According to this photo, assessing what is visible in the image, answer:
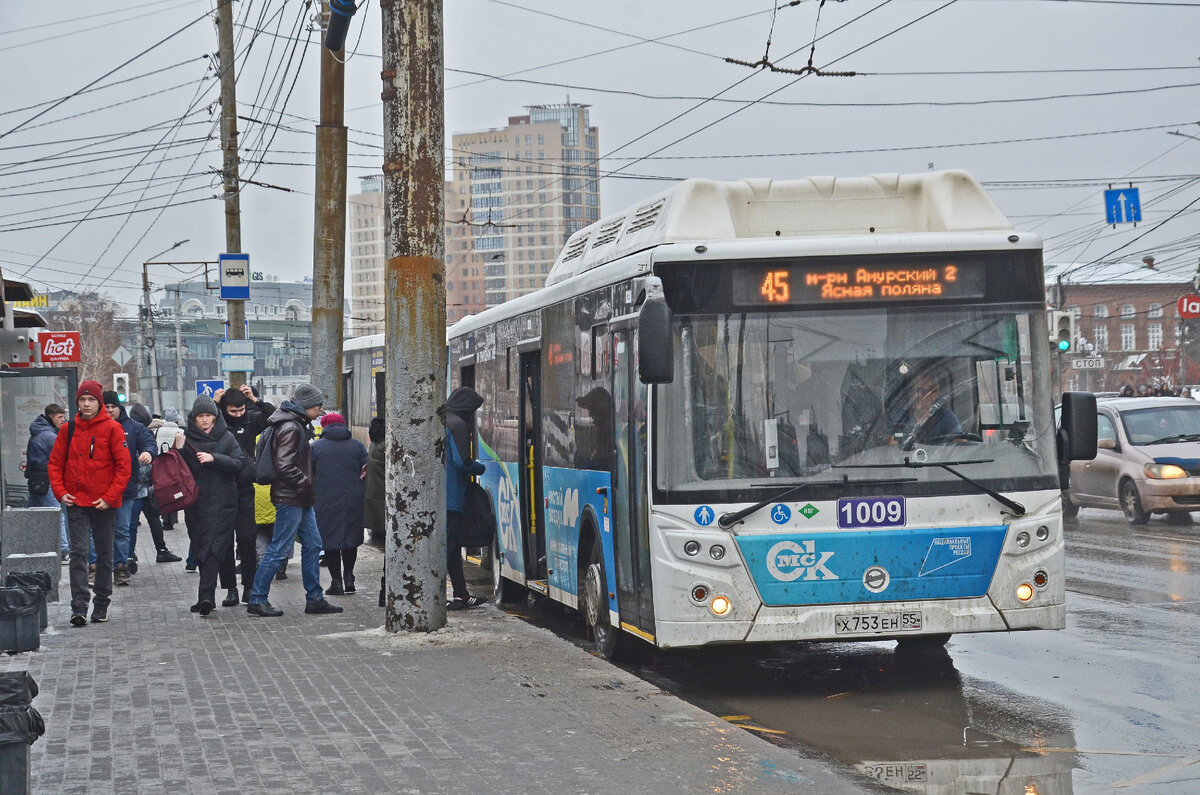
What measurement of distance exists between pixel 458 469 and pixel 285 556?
5.37ft

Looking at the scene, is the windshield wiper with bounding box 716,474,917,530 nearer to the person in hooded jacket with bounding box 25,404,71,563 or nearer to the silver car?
the person in hooded jacket with bounding box 25,404,71,563

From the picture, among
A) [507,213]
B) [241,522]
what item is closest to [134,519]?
[241,522]

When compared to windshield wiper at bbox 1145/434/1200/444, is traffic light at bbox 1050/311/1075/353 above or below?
above

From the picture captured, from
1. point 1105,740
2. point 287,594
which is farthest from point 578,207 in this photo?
point 1105,740

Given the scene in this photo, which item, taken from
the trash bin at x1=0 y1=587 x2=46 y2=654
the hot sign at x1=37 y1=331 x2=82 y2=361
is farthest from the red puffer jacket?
the hot sign at x1=37 y1=331 x2=82 y2=361

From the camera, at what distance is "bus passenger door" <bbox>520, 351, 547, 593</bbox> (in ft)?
40.4

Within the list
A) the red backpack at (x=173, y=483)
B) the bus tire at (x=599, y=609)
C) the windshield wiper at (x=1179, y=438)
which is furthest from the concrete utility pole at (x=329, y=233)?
the windshield wiper at (x=1179, y=438)

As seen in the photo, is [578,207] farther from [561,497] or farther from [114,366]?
[561,497]

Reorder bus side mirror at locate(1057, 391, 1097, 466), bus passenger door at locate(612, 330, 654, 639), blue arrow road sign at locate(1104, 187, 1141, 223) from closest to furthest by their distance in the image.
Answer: bus passenger door at locate(612, 330, 654, 639) < bus side mirror at locate(1057, 391, 1097, 466) < blue arrow road sign at locate(1104, 187, 1141, 223)

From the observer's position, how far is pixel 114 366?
102875mm

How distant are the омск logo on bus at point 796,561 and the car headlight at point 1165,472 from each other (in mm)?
13706

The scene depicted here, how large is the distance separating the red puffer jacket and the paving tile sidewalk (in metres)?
1.07

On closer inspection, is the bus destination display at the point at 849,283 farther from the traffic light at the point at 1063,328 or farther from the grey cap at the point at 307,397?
the traffic light at the point at 1063,328

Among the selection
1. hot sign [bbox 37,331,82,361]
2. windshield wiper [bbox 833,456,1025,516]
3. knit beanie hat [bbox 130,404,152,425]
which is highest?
hot sign [bbox 37,331,82,361]
